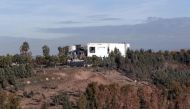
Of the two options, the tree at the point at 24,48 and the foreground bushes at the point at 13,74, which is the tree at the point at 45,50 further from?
the foreground bushes at the point at 13,74

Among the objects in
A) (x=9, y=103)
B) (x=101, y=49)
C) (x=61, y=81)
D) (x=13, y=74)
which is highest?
(x=101, y=49)

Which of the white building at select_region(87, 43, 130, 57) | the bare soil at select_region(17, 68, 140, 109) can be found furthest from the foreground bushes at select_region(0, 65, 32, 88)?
the white building at select_region(87, 43, 130, 57)

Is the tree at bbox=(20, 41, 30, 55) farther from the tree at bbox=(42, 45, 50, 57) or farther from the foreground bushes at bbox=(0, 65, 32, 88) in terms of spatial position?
the foreground bushes at bbox=(0, 65, 32, 88)

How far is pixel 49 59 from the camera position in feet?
313

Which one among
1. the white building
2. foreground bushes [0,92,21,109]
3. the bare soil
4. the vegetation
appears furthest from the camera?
the white building

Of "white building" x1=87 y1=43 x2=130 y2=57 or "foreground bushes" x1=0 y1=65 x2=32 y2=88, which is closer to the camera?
"foreground bushes" x1=0 y1=65 x2=32 y2=88

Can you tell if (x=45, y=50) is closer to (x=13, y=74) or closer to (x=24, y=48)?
(x=24, y=48)

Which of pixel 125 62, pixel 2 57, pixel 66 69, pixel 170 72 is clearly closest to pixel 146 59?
pixel 125 62

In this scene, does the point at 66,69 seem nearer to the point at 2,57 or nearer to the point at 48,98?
the point at 2,57

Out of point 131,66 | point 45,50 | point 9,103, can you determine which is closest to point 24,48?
point 45,50

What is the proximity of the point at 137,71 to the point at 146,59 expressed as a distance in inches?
332

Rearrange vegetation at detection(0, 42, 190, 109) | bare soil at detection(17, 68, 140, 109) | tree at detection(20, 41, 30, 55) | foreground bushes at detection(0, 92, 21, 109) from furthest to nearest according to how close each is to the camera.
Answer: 1. tree at detection(20, 41, 30, 55)
2. bare soil at detection(17, 68, 140, 109)
3. vegetation at detection(0, 42, 190, 109)
4. foreground bushes at detection(0, 92, 21, 109)

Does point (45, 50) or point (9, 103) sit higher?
point (45, 50)

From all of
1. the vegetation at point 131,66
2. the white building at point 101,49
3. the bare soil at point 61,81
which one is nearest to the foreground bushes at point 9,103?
the vegetation at point 131,66
